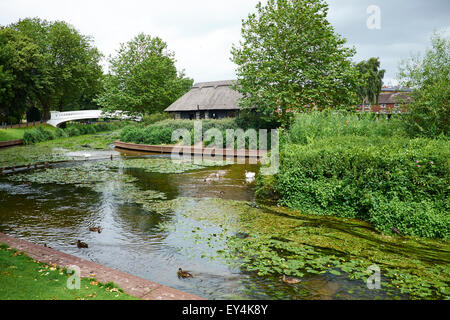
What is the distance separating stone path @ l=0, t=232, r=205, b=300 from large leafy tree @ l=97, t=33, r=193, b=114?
36544 mm

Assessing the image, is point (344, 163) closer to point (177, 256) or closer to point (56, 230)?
point (177, 256)

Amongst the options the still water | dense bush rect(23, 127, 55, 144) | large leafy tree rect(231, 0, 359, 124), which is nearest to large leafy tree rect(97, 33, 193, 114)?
dense bush rect(23, 127, 55, 144)

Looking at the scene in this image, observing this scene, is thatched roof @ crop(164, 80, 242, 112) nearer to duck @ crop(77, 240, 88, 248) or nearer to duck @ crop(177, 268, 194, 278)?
duck @ crop(77, 240, 88, 248)

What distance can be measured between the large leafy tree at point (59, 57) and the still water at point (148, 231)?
39763 millimetres

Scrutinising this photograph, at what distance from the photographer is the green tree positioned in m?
11.5

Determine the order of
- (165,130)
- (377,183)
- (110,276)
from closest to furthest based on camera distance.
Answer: (110,276) → (377,183) → (165,130)

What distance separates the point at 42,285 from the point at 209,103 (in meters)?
35.9

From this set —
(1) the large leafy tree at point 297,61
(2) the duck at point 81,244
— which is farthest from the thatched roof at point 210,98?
(2) the duck at point 81,244

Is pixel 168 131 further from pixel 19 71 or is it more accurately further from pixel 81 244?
pixel 19 71

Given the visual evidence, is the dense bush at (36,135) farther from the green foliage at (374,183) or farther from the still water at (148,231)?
the green foliage at (374,183)

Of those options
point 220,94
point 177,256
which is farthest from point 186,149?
point 177,256

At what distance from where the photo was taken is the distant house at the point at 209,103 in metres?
38.3

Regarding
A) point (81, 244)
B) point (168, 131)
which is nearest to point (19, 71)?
point (168, 131)

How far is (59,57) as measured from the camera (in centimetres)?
5228
